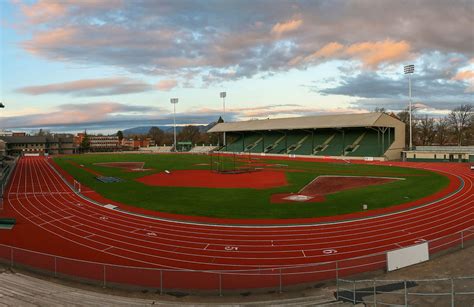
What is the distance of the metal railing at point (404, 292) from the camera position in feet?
34.1

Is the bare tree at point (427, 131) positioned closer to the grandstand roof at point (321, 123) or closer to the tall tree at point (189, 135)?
the grandstand roof at point (321, 123)

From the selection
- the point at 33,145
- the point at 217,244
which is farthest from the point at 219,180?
the point at 33,145

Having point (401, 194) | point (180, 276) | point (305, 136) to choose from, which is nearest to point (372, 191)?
point (401, 194)

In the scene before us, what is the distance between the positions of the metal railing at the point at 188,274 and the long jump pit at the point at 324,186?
15000 millimetres

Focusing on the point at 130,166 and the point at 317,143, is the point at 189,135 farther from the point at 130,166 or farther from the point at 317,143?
the point at 130,166

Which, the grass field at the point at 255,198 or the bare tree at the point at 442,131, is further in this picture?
the bare tree at the point at 442,131

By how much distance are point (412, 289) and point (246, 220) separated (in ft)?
39.8

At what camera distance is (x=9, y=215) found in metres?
25.6

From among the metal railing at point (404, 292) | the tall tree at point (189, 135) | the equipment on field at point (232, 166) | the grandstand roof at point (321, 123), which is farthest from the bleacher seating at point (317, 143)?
the tall tree at point (189, 135)

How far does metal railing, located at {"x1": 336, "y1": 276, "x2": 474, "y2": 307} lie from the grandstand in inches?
2287

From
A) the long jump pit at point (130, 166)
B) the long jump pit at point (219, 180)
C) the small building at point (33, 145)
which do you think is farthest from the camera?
the small building at point (33, 145)

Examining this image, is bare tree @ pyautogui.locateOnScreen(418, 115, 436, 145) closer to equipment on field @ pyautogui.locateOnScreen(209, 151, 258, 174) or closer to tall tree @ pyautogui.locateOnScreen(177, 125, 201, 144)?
equipment on field @ pyautogui.locateOnScreen(209, 151, 258, 174)

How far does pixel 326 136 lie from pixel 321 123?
4.83 meters

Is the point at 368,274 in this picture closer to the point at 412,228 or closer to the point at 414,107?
the point at 412,228
